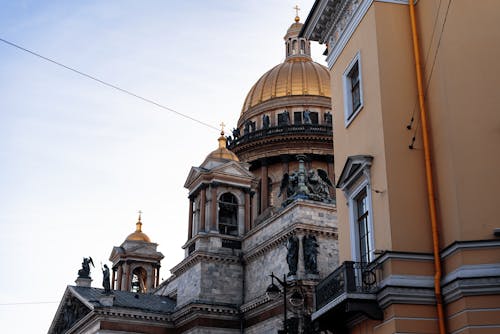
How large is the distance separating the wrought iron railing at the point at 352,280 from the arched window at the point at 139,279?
38.6 meters

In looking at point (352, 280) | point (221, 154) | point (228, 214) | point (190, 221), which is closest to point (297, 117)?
point (221, 154)

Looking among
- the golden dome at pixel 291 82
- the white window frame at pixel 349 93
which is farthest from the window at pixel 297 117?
the white window frame at pixel 349 93

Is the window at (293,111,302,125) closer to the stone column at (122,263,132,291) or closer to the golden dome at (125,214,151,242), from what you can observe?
the golden dome at (125,214,151,242)

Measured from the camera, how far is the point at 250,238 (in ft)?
129

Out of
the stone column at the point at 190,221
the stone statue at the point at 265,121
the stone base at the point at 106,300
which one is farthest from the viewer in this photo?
the stone statue at the point at 265,121

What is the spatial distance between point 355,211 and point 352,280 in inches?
94.3

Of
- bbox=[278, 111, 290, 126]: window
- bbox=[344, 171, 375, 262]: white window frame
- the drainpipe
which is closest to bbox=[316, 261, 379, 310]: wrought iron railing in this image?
bbox=[344, 171, 375, 262]: white window frame

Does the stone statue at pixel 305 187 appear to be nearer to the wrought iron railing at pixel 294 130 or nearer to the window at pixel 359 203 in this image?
the wrought iron railing at pixel 294 130

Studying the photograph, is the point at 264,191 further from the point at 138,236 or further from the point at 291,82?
the point at 138,236

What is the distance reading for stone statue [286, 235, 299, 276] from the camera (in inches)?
1298

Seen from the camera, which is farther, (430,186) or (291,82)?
(291,82)

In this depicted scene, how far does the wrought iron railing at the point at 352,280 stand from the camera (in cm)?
1487

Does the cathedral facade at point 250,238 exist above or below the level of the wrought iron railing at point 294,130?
below

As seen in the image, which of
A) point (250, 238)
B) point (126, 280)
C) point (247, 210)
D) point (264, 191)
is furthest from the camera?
point (126, 280)
